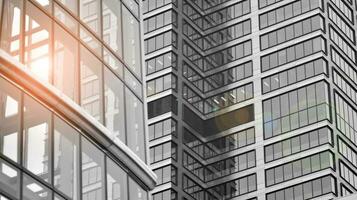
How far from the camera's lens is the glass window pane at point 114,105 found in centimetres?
2817

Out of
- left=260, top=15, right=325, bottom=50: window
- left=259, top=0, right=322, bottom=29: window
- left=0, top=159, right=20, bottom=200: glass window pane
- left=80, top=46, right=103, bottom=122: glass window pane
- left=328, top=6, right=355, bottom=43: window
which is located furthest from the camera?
left=328, top=6, right=355, bottom=43: window

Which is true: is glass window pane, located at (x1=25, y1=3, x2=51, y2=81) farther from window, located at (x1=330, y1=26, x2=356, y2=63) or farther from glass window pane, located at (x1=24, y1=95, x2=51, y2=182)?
window, located at (x1=330, y1=26, x2=356, y2=63)

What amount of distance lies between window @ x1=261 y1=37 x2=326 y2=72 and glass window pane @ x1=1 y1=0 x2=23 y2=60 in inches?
3572

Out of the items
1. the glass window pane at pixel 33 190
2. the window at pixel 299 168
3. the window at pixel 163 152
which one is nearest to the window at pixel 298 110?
the window at pixel 299 168

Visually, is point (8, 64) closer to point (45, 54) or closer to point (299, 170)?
point (45, 54)

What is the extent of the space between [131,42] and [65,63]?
16.4ft

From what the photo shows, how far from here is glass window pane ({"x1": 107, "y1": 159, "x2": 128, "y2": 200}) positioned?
1070 inches

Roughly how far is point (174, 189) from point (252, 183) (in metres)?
8.13

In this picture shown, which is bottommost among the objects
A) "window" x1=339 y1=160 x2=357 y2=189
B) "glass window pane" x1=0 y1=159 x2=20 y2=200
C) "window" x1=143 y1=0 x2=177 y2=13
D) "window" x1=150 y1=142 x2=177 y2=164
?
"glass window pane" x1=0 y1=159 x2=20 y2=200

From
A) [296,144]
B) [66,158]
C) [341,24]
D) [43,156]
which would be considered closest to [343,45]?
[341,24]

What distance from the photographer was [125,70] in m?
30.0

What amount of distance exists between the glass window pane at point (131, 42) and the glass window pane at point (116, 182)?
3842 mm

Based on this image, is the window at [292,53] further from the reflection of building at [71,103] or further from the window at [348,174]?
the reflection of building at [71,103]

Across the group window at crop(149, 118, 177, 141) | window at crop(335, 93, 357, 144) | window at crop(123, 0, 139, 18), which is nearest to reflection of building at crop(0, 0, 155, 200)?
window at crop(123, 0, 139, 18)
